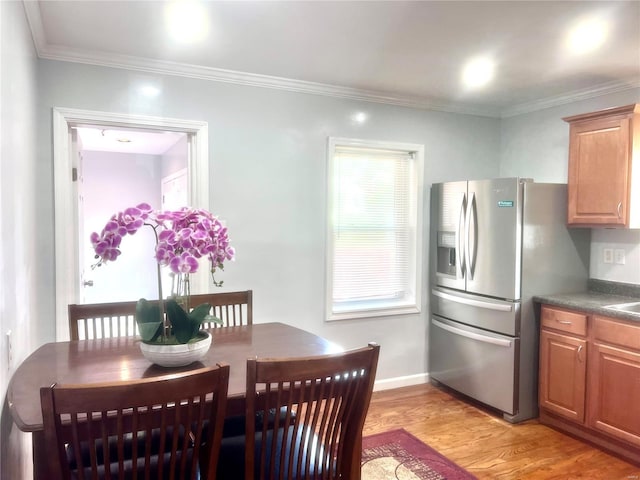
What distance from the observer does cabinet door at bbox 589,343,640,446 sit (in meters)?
2.66

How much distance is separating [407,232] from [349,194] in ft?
2.07

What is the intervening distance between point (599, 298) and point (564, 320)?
346mm

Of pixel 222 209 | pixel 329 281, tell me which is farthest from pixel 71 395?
pixel 329 281

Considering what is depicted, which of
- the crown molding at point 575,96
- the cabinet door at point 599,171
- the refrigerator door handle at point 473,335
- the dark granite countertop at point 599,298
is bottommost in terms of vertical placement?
the refrigerator door handle at point 473,335

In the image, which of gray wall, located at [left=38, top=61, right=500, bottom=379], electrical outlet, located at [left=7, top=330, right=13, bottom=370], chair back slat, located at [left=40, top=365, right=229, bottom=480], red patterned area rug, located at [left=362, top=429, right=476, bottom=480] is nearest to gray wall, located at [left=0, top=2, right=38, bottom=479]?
electrical outlet, located at [left=7, top=330, right=13, bottom=370]

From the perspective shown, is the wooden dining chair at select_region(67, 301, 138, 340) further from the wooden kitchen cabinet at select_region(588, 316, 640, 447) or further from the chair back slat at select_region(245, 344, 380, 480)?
the wooden kitchen cabinet at select_region(588, 316, 640, 447)

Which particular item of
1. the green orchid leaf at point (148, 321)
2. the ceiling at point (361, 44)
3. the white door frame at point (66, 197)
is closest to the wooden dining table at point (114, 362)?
the green orchid leaf at point (148, 321)

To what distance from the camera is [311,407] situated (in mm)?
1372

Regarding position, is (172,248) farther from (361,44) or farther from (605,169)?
(605,169)

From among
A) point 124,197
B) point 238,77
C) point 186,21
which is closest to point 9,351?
point 186,21

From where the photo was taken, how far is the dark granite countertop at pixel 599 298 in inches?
112

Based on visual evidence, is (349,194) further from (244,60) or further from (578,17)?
(578,17)

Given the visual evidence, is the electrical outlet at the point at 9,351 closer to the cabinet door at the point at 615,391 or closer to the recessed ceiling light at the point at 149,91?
the recessed ceiling light at the point at 149,91

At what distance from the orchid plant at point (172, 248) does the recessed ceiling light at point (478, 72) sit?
2095mm
